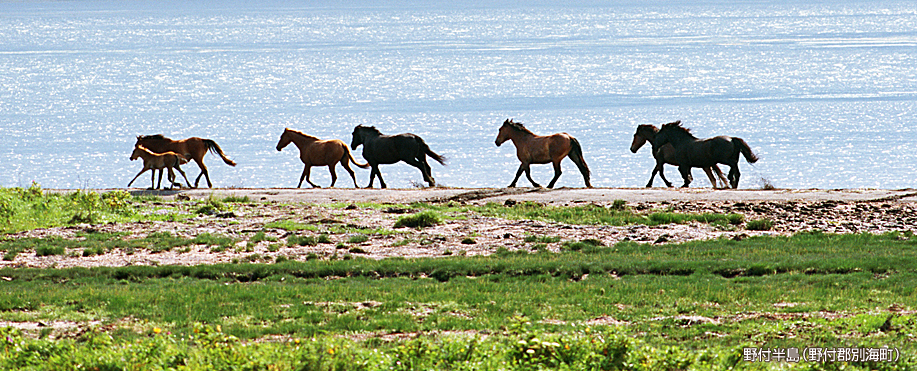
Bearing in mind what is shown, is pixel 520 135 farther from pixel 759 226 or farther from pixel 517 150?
pixel 759 226

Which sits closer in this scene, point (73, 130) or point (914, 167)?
point (914, 167)

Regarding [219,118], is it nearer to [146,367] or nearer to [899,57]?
[146,367]

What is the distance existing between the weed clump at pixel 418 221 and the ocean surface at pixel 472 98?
15.9 m

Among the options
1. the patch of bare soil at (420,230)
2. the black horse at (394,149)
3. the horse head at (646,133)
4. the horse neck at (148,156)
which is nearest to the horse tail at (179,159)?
the horse neck at (148,156)

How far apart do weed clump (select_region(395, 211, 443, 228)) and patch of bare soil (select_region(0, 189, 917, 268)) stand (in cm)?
18

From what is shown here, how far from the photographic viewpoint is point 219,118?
5884 cm

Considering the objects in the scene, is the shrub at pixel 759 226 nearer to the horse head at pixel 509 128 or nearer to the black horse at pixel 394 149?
the horse head at pixel 509 128

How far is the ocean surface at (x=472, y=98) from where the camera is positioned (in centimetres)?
4200

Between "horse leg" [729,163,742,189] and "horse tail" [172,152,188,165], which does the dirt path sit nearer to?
"horse tail" [172,152,188,165]

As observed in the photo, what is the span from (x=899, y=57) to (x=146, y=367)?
97933 mm

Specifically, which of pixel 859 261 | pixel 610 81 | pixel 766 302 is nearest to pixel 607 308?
pixel 766 302

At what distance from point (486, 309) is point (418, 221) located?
7115 mm

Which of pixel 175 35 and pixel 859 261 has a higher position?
pixel 175 35

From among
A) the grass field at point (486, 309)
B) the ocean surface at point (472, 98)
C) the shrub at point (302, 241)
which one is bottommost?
the grass field at point (486, 309)
